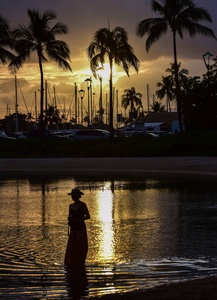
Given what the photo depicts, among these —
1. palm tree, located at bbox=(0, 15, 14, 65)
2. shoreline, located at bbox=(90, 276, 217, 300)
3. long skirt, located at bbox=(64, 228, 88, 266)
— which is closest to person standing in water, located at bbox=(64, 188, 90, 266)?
long skirt, located at bbox=(64, 228, 88, 266)

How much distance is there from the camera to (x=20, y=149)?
42312 millimetres

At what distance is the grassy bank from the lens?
3756cm

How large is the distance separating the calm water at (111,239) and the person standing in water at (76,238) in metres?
0.21

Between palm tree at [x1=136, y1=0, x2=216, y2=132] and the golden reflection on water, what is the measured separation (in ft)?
86.1

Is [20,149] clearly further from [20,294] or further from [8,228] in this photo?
[20,294]

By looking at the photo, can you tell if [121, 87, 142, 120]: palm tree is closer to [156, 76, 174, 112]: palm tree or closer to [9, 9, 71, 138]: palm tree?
[156, 76, 174, 112]: palm tree

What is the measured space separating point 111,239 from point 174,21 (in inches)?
1381

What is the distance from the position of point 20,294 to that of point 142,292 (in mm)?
1415

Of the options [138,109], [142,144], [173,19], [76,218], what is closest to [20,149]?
[142,144]

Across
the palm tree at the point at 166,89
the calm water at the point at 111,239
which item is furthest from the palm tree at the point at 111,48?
the palm tree at the point at 166,89


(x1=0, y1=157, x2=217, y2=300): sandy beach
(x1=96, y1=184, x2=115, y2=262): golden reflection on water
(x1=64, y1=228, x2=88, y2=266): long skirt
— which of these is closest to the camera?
(x1=64, y1=228, x2=88, y2=266): long skirt

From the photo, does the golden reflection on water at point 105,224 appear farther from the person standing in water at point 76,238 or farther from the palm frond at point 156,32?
the palm frond at point 156,32

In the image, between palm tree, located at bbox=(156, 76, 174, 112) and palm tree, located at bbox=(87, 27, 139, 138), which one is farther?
palm tree, located at bbox=(156, 76, 174, 112)

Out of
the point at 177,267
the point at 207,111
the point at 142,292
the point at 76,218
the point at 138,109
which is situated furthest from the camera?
the point at 138,109
